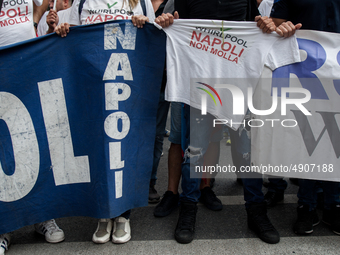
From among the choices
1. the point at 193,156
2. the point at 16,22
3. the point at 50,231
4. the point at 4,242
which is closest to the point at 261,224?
the point at 193,156

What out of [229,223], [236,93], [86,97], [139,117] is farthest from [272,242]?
[86,97]

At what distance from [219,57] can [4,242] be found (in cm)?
211

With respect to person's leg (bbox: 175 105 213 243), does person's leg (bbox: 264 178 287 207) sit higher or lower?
lower

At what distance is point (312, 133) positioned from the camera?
234 centimetres

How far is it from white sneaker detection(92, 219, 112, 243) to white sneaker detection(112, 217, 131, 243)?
0.04 metres

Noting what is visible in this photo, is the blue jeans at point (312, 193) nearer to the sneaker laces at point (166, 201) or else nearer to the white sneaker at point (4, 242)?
the sneaker laces at point (166, 201)

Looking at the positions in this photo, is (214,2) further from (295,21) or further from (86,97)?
(86,97)

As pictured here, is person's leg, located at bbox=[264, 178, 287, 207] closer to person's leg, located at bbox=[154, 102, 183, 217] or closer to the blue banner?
person's leg, located at bbox=[154, 102, 183, 217]

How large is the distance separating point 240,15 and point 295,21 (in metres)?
0.49

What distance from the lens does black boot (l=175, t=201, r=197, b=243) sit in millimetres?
2303

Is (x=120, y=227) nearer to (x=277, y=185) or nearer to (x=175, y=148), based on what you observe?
(x=175, y=148)

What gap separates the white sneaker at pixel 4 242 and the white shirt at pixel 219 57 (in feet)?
5.23

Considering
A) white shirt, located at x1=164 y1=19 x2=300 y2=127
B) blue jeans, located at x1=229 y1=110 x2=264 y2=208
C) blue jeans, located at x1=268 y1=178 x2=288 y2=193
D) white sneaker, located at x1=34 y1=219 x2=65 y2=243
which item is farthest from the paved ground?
white shirt, located at x1=164 y1=19 x2=300 y2=127

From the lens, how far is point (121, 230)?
7.76ft
